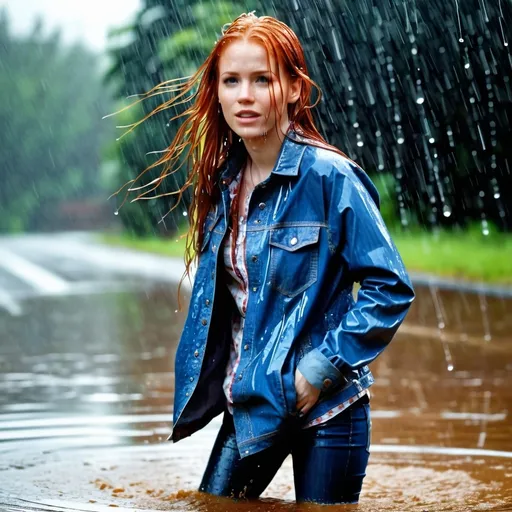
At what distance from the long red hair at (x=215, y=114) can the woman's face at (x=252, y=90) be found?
3 cm

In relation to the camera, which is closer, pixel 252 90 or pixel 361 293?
pixel 361 293

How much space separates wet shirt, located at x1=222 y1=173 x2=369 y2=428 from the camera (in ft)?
11.9

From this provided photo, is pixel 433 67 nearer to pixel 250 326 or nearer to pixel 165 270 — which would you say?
pixel 165 270

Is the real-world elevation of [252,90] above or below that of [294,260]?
above

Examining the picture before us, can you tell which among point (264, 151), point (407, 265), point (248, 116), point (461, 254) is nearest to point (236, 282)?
point (264, 151)

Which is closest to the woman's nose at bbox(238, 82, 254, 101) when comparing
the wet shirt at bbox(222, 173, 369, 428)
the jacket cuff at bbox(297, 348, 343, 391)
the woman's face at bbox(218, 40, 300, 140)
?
the woman's face at bbox(218, 40, 300, 140)

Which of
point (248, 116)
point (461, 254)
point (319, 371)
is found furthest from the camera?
point (461, 254)

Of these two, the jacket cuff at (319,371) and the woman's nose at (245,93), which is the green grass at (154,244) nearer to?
the woman's nose at (245,93)

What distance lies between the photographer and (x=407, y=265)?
21.0 meters

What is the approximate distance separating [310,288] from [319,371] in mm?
254

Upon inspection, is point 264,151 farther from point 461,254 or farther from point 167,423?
point 461,254

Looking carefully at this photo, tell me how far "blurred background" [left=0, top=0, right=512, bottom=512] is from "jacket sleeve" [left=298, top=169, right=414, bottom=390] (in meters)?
0.79

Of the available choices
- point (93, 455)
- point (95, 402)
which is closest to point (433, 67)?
point (95, 402)

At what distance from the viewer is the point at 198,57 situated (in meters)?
33.2
